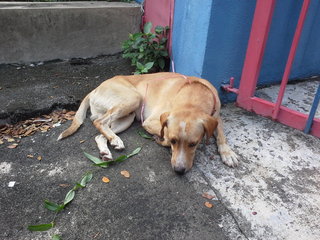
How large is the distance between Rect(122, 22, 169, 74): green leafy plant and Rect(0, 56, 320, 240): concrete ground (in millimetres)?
1464

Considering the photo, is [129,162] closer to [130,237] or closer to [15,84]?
[130,237]

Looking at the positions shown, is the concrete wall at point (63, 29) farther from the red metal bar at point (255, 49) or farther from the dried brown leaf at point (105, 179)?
the dried brown leaf at point (105, 179)

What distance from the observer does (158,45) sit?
4.93 meters

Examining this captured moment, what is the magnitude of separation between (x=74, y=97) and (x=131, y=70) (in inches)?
55.3

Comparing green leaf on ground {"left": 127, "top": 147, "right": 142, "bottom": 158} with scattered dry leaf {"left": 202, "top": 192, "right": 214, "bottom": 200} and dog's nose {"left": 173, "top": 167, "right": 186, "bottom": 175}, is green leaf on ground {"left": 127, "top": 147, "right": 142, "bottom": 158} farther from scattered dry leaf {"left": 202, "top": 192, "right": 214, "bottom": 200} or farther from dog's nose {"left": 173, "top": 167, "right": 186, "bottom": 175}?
scattered dry leaf {"left": 202, "top": 192, "right": 214, "bottom": 200}

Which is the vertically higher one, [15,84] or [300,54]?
[300,54]

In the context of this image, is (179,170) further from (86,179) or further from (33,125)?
(33,125)

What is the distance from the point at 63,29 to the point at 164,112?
10.6 feet

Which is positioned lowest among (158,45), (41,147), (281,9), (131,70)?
(41,147)

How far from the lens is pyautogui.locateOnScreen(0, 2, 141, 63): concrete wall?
508 cm

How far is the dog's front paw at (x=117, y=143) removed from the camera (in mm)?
3293


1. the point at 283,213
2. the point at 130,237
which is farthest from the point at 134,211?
the point at 283,213

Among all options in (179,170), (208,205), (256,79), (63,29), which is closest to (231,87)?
(256,79)

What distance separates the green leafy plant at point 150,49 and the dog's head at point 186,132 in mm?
2131
